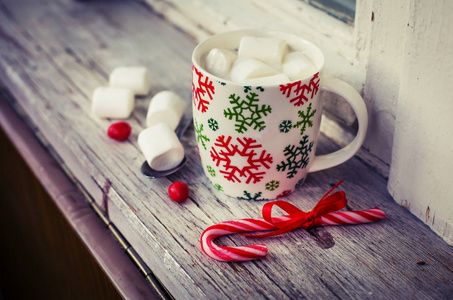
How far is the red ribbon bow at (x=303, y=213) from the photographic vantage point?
0.73 meters

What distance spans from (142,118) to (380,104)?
541mm

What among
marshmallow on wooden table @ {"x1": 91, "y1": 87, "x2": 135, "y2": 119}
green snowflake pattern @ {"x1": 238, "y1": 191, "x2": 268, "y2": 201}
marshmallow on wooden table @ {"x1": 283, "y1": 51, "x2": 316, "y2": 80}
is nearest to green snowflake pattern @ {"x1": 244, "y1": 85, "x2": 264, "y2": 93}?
marshmallow on wooden table @ {"x1": 283, "y1": 51, "x2": 316, "y2": 80}

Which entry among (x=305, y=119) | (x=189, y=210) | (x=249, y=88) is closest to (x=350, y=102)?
(x=305, y=119)

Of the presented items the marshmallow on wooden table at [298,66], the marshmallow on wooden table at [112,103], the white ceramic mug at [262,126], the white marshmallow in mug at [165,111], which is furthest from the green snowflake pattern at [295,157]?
the marshmallow on wooden table at [112,103]

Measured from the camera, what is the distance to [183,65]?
49.4 inches

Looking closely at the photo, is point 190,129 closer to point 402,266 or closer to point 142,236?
point 142,236

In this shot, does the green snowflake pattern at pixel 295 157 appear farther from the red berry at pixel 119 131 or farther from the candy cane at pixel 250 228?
the red berry at pixel 119 131

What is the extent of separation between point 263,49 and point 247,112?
145 millimetres

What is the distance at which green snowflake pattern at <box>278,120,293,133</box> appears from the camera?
69cm

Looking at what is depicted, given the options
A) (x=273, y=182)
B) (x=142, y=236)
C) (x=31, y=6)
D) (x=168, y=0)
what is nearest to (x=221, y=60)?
(x=273, y=182)

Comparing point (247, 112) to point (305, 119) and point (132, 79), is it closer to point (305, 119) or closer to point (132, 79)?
point (305, 119)

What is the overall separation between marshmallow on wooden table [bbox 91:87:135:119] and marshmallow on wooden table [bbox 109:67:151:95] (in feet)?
0.19

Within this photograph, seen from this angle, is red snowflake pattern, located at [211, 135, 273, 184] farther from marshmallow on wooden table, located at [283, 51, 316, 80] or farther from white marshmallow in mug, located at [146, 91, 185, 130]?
white marshmallow in mug, located at [146, 91, 185, 130]

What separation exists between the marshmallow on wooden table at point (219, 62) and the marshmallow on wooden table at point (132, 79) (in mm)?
386
